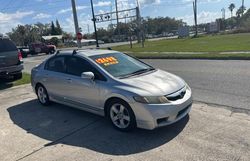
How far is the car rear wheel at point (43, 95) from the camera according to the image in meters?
7.12

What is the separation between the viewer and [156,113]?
4477 millimetres

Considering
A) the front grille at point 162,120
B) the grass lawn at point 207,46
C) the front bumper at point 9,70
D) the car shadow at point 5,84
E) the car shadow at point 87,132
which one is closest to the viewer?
the car shadow at point 87,132

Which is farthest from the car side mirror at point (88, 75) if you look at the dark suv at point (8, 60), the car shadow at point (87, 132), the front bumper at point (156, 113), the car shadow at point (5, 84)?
the car shadow at point (5, 84)

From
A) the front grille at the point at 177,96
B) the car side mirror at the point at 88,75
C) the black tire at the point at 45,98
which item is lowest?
the black tire at the point at 45,98

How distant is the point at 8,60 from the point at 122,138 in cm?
754

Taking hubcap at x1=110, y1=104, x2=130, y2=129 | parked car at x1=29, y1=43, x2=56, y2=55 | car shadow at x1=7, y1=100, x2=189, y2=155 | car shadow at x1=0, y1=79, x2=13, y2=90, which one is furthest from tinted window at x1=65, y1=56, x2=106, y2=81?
parked car at x1=29, y1=43, x2=56, y2=55

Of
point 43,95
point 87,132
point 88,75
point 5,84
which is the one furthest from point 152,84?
point 5,84

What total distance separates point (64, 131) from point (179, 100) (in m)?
2.28

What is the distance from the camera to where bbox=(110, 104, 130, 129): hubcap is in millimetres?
4875

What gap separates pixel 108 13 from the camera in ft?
145

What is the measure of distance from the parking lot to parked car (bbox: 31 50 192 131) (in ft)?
0.89

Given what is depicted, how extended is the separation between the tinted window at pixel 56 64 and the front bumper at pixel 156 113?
2537 mm

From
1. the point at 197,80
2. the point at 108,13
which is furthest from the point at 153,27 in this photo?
the point at 197,80

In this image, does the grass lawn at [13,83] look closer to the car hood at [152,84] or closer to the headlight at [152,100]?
the car hood at [152,84]
